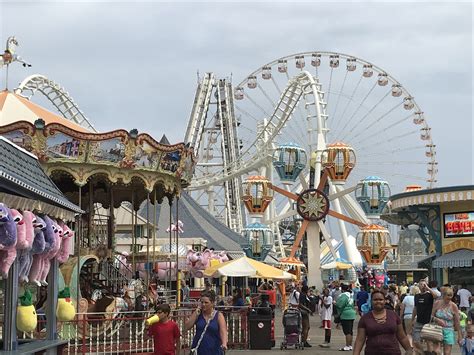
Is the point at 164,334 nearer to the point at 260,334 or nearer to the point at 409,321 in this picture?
the point at 409,321

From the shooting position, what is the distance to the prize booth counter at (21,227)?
26.1ft

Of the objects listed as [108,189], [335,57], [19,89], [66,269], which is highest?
[335,57]

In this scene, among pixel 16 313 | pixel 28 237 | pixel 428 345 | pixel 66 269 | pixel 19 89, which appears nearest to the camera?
pixel 28 237

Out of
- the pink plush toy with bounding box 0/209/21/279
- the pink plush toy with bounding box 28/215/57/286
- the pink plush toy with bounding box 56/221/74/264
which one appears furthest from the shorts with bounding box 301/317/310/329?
the pink plush toy with bounding box 0/209/21/279

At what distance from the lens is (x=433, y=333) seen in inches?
429

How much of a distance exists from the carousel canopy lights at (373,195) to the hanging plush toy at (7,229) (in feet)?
97.3

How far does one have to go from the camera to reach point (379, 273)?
3834 centimetres

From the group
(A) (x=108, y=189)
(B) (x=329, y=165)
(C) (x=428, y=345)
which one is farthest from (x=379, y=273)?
(C) (x=428, y=345)

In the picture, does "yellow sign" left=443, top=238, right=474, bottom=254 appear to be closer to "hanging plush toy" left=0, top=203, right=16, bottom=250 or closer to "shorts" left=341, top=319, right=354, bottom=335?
"shorts" left=341, top=319, right=354, bottom=335

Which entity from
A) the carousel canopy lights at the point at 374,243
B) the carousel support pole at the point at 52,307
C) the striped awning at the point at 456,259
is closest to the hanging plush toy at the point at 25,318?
the carousel support pole at the point at 52,307

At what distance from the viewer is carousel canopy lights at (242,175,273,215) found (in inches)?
1538

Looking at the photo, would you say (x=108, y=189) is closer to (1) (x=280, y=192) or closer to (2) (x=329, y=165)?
(2) (x=329, y=165)

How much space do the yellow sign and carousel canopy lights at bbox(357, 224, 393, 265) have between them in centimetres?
728

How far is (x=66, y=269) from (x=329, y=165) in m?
21.4
